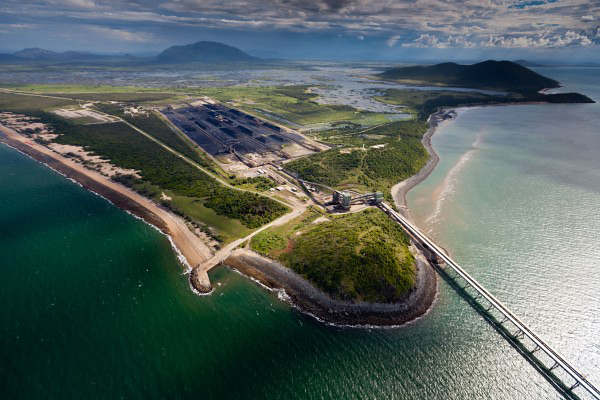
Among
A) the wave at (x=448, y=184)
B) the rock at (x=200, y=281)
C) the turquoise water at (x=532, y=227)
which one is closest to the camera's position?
the turquoise water at (x=532, y=227)

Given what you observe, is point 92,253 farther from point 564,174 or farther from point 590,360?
point 564,174

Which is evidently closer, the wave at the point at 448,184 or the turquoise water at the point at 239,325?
the turquoise water at the point at 239,325

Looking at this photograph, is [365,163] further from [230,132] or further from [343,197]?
[230,132]

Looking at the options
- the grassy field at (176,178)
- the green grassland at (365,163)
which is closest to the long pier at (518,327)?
the green grassland at (365,163)

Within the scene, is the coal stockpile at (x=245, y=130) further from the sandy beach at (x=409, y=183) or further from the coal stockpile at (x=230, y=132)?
the sandy beach at (x=409, y=183)

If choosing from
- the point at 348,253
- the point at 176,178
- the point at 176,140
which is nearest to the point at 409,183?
the point at 348,253

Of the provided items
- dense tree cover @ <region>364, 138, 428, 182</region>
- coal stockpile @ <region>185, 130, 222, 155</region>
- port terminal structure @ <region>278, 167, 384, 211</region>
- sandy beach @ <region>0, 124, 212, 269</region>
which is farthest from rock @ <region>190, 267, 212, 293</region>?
coal stockpile @ <region>185, 130, 222, 155</region>

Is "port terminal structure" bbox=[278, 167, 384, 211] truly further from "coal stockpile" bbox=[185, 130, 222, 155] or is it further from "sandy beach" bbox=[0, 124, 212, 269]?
"coal stockpile" bbox=[185, 130, 222, 155]
